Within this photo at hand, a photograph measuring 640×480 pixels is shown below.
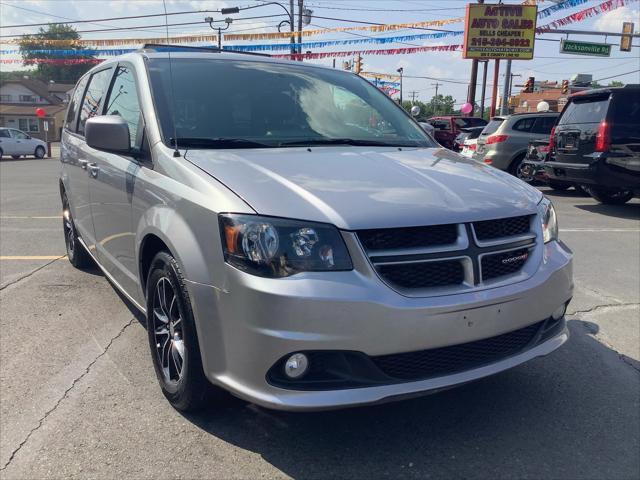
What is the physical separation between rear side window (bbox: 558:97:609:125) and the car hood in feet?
22.3

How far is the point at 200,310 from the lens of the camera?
2.50m

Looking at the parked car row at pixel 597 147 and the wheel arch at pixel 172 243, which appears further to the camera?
the parked car row at pixel 597 147

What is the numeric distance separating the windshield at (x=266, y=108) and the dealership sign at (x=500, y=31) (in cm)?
2833

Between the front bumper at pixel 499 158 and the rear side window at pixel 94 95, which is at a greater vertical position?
the rear side window at pixel 94 95

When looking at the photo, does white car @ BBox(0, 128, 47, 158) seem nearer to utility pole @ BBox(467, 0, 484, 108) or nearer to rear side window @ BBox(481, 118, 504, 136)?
utility pole @ BBox(467, 0, 484, 108)

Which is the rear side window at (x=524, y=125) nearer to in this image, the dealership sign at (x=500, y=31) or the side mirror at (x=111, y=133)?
the side mirror at (x=111, y=133)

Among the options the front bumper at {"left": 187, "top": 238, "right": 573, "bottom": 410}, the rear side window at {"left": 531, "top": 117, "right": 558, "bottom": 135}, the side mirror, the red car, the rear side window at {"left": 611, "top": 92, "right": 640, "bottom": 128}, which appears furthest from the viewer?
the red car

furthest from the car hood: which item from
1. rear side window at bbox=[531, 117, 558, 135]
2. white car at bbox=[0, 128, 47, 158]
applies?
white car at bbox=[0, 128, 47, 158]

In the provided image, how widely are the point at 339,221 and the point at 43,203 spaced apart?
9.73 meters

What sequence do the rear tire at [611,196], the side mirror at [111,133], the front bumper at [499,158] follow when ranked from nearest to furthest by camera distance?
the side mirror at [111,133], the rear tire at [611,196], the front bumper at [499,158]

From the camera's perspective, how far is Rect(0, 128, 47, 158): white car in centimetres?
2948

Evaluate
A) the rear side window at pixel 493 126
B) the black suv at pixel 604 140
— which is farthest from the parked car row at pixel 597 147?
the rear side window at pixel 493 126

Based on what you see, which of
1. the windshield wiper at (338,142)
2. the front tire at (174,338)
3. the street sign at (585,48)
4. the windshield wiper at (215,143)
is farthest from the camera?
the street sign at (585,48)

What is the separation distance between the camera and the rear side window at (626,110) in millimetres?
8766
